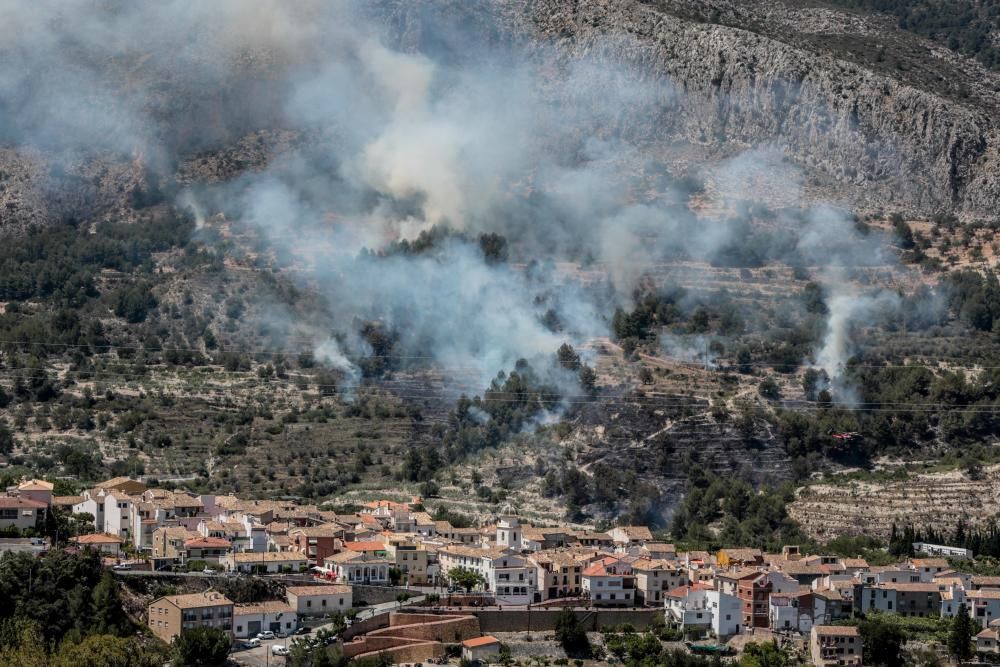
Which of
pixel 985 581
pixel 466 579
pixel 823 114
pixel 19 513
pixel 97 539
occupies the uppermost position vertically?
pixel 823 114

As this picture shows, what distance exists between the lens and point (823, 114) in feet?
402

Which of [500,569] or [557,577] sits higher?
[500,569]

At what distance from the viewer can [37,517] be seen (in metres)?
74.8

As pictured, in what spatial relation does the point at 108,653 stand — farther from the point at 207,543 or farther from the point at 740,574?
the point at 740,574

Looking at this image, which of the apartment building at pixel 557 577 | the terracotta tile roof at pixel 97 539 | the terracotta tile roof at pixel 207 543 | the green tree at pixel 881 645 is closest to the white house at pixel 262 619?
the terracotta tile roof at pixel 207 543

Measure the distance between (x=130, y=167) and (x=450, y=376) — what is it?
97.6 feet

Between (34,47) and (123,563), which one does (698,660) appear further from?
(34,47)

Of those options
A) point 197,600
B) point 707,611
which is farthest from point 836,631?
point 197,600

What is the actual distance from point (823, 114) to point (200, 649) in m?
65.9

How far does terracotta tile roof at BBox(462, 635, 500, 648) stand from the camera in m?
69.3

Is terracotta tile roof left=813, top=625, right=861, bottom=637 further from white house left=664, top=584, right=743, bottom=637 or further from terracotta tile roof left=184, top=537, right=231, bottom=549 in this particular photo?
terracotta tile roof left=184, top=537, right=231, bottom=549

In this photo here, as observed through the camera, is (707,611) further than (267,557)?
No

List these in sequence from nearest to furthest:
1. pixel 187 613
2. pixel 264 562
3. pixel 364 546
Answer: pixel 187 613 → pixel 264 562 → pixel 364 546

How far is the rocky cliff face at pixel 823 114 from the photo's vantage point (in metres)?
122
